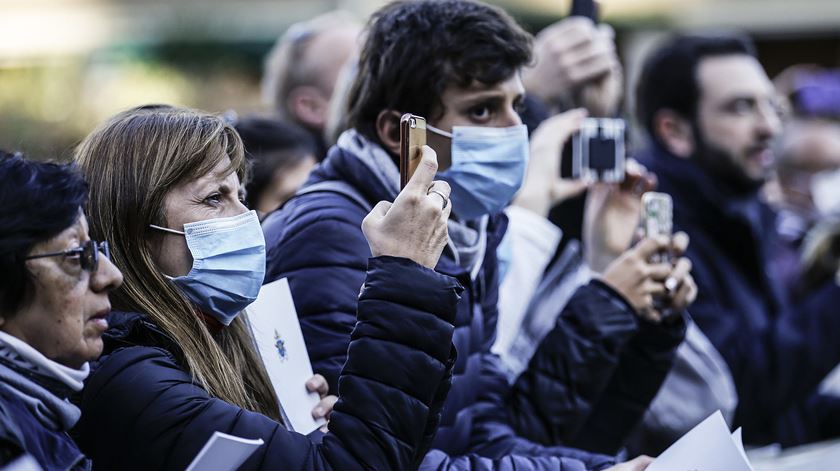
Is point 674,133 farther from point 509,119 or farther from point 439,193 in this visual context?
point 439,193

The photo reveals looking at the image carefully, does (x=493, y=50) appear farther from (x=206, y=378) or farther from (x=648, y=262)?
(x=206, y=378)

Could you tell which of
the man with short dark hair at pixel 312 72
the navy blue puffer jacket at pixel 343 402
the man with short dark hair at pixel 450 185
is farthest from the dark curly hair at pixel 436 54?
the man with short dark hair at pixel 312 72

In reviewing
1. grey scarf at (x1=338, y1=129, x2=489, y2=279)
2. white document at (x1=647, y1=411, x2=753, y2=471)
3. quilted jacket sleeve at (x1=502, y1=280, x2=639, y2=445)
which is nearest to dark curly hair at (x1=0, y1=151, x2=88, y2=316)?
grey scarf at (x1=338, y1=129, x2=489, y2=279)

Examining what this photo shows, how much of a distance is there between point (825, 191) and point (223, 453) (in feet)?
18.2

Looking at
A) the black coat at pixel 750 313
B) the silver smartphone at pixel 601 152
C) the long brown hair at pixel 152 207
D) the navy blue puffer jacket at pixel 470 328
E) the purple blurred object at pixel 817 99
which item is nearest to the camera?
the long brown hair at pixel 152 207

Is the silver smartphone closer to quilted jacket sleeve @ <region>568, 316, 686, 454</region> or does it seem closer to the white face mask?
quilted jacket sleeve @ <region>568, 316, 686, 454</region>

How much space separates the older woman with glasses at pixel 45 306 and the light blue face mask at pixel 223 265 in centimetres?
34

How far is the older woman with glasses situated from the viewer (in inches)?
81.7

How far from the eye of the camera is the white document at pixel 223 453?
208cm

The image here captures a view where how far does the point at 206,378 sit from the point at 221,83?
10.9m

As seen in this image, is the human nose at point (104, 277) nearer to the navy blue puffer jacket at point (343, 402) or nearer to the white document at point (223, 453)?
the navy blue puffer jacket at point (343, 402)

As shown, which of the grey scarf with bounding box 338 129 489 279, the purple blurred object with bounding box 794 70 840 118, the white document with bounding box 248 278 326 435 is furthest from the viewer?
the purple blurred object with bounding box 794 70 840 118

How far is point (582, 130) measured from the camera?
14.0 feet

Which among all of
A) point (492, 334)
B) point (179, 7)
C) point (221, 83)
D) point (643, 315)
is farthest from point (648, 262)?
point (179, 7)
